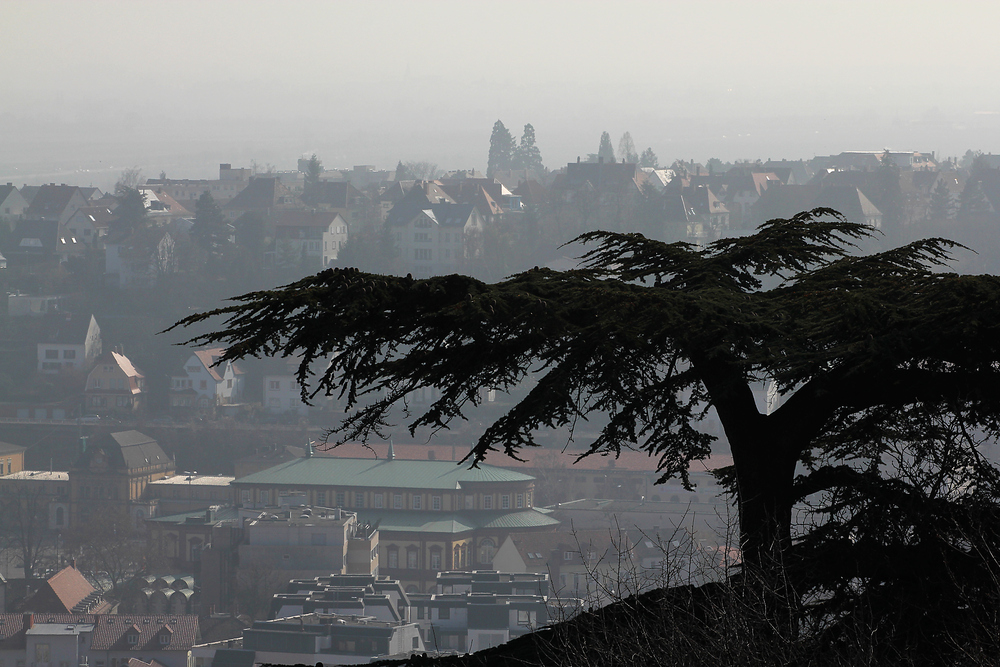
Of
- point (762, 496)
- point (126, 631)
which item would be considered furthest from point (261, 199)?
point (762, 496)

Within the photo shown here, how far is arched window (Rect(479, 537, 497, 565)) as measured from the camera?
178 feet

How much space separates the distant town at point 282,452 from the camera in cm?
4541

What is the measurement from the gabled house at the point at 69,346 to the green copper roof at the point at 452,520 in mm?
27033

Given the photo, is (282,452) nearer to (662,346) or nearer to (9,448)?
(9,448)

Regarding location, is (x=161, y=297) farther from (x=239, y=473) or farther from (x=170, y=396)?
(x=239, y=473)

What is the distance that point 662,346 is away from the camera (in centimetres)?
461

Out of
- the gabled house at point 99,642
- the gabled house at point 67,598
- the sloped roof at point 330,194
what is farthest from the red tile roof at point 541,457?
the sloped roof at point 330,194

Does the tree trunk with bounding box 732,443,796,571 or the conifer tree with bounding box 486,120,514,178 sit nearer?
the tree trunk with bounding box 732,443,796,571

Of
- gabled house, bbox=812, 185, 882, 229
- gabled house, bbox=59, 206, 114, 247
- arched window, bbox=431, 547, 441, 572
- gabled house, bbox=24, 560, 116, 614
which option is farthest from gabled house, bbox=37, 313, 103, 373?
gabled house, bbox=812, 185, 882, 229

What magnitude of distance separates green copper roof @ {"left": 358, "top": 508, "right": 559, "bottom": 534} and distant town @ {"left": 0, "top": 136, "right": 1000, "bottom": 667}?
17 cm

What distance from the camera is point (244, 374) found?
73688mm

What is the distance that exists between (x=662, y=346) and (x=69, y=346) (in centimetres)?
7586

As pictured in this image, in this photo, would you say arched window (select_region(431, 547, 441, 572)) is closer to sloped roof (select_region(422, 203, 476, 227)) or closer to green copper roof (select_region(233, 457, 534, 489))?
green copper roof (select_region(233, 457, 534, 489))

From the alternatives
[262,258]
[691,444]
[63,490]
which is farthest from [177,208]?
[691,444]
